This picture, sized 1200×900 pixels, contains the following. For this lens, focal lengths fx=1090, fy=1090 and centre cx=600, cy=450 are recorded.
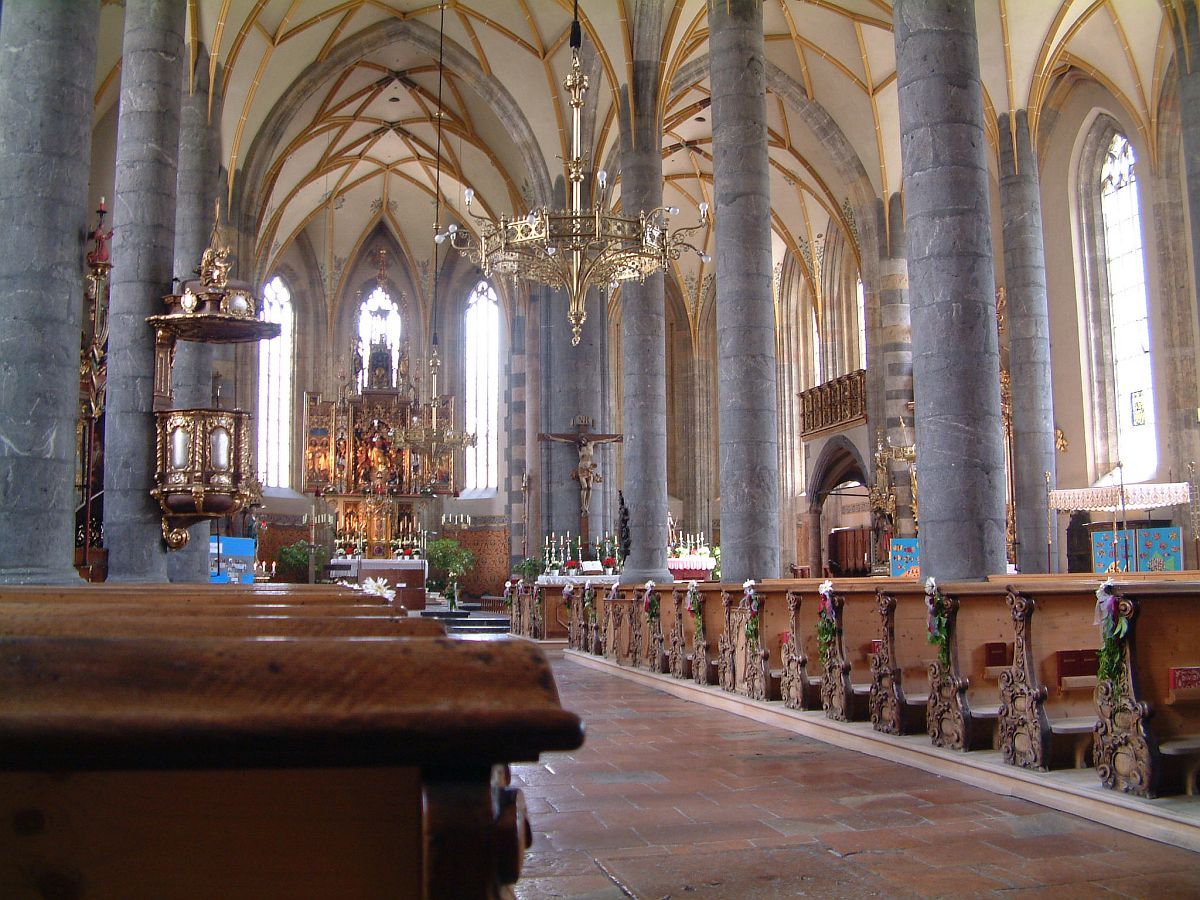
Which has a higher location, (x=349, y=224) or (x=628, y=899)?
(x=349, y=224)

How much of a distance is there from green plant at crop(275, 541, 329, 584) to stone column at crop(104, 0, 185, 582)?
1790 cm

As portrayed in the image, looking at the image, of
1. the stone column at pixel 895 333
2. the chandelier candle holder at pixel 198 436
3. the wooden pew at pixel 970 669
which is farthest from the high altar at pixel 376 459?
the wooden pew at pixel 970 669

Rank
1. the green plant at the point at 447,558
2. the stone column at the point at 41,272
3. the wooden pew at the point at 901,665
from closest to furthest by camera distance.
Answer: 1. the wooden pew at the point at 901,665
2. the stone column at the point at 41,272
3. the green plant at the point at 447,558

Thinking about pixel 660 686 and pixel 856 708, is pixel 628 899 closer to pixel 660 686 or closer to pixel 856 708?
pixel 856 708

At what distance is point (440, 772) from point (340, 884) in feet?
0.54

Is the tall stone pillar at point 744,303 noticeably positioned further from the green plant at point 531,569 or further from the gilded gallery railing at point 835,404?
the gilded gallery railing at point 835,404

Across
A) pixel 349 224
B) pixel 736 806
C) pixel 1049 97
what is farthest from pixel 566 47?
pixel 736 806

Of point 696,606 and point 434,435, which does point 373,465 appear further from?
point 696,606

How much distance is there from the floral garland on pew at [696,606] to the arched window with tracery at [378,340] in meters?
21.2

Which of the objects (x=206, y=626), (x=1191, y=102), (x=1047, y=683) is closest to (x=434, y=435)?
(x=1191, y=102)

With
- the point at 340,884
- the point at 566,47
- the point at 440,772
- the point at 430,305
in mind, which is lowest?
the point at 340,884

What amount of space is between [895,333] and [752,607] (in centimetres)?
1522

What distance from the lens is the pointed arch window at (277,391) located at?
32.3m

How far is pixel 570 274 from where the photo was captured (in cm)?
1415
